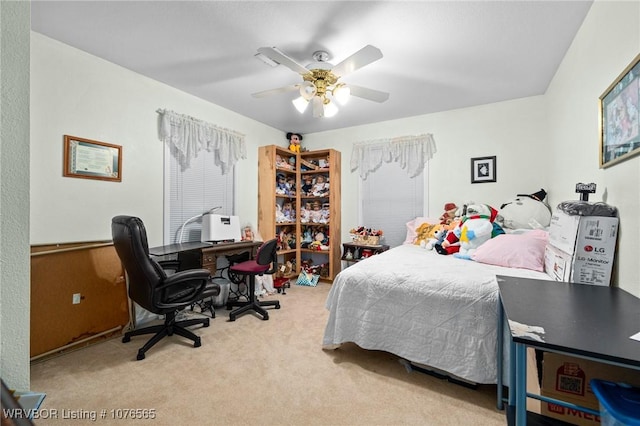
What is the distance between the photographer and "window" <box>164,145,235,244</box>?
3.07m

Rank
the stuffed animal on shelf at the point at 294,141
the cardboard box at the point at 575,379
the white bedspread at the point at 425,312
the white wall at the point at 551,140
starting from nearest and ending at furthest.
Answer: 1. the cardboard box at the point at 575,379
2. the white wall at the point at 551,140
3. the white bedspread at the point at 425,312
4. the stuffed animal on shelf at the point at 294,141

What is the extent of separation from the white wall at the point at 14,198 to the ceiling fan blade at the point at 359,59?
164 cm

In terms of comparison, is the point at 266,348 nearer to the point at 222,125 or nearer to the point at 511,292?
the point at 511,292

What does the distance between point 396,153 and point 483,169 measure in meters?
1.14

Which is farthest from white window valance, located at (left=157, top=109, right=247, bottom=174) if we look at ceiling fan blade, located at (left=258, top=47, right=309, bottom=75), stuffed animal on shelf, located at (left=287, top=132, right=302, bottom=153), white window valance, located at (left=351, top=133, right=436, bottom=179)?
white window valance, located at (left=351, top=133, right=436, bottom=179)

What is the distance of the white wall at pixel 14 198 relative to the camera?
67 cm

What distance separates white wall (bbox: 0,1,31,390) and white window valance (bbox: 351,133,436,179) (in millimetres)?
3859

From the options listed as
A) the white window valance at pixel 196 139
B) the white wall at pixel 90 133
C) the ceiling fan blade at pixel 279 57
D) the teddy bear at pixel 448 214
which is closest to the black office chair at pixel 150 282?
the white wall at pixel 90 133

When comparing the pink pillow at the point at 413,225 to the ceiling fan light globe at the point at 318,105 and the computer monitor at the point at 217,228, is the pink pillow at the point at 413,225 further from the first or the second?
the computer monitor at the point at 217,228

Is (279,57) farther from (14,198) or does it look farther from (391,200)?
(391,200)

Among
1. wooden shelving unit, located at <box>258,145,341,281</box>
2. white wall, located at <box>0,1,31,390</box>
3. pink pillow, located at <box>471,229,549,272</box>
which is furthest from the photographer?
wooden shelving unit, located at <box>258,145,341,281</box>

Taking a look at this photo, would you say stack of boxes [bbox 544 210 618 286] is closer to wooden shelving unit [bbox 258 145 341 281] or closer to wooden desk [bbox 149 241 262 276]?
wooden desk [bbox 149 241 262 276]

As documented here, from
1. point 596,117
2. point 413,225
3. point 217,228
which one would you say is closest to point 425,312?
point 596,117

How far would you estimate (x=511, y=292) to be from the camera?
132cm
